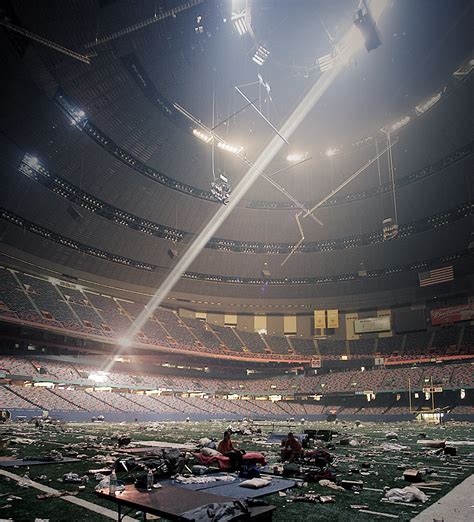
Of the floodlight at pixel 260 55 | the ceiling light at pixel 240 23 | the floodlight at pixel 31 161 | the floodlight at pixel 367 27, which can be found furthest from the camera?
the floodlight at pixel 31 161

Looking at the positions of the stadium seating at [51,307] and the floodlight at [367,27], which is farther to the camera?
the stadium seating at [51,307]

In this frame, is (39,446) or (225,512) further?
(39,446)

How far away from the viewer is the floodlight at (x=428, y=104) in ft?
144

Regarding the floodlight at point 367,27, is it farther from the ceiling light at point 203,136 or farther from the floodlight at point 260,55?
the ceiling light at point 203,136

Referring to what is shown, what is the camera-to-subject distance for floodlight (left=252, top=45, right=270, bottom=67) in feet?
128

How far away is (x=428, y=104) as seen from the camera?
45188mm

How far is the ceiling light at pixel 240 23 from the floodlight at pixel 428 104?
21894 millimetres

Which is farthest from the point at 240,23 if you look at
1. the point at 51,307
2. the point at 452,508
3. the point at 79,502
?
the point at 452,508

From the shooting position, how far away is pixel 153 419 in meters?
44.8

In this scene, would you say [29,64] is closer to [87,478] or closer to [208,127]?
[208,127]

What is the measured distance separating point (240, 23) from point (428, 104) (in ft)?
76.3

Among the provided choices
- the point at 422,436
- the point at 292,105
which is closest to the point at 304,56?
the point at 292,105

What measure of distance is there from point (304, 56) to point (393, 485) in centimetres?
4091

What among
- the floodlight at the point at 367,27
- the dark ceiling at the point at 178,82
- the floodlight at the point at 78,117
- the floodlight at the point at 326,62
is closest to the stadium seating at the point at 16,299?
the dark ceiling at the point at 178,82
